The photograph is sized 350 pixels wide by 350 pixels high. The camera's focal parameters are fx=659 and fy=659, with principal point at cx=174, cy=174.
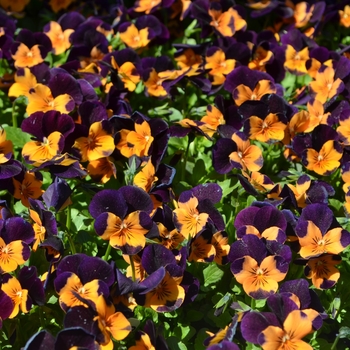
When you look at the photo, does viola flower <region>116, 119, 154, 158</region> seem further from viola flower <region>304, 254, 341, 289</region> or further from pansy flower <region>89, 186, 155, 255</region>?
viola flower <region>304, 254, 341, 289</region>

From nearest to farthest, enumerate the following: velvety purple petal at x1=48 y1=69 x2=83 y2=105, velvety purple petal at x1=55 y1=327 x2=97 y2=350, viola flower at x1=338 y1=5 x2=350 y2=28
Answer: velvety purple petal at x1=55 y1=327 x2=97 y2=350 → velvety purple petal at x1=48 y1=69 x2=83 y2=105 → viola flower at x1=338 y1=5 x2=350 y2=28

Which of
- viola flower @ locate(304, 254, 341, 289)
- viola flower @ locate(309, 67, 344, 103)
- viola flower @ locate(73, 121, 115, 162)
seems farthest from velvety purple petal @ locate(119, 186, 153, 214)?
viola flower @ locate(309, 67, 344, 103)

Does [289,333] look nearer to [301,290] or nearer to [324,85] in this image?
[301,290]

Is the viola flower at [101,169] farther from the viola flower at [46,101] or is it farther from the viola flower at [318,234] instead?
the viola flower at [318,234]

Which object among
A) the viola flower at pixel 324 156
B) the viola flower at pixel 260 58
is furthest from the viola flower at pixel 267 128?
the viola flower at pixel 260 58

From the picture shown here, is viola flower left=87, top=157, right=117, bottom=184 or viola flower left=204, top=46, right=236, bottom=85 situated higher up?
viola flower left=204, top=46, right=236, bottom=85

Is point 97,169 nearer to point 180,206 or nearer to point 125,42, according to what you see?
point 180,206

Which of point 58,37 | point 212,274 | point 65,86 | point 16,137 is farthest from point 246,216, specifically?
point 58,37
